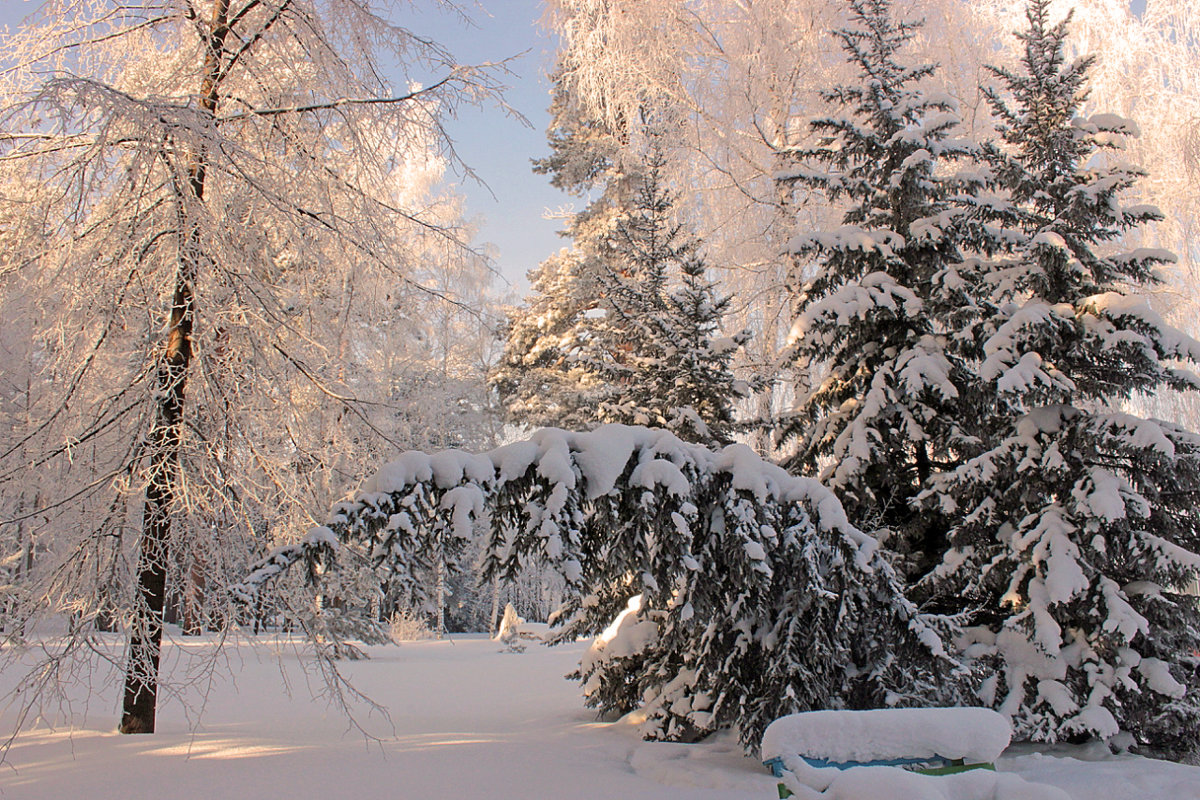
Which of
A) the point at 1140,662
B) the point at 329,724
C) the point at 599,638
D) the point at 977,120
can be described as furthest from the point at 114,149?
the point at 977,120

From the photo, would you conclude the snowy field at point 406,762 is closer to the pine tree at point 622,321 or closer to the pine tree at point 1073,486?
the pine tree at point 1073,486

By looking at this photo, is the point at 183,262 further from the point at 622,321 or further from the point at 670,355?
the point at 622,321

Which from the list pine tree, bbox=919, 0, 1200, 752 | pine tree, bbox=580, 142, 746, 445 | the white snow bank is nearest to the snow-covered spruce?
pine tree, bbox=919, 0, 1200, 752

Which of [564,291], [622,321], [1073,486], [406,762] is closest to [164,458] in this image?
[406,762]

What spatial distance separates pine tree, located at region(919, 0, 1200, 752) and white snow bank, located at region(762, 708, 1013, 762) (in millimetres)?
3221

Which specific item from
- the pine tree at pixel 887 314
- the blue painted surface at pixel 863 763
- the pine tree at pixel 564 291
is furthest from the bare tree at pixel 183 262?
the pine tree at pixel 564 291

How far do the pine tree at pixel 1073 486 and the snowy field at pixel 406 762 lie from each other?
578 millimetres

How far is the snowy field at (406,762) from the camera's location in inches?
145

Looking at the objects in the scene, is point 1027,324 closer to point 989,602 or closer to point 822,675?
point 989,602

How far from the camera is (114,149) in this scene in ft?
13.6

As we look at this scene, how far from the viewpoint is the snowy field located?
367 cm

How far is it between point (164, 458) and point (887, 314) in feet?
20.0

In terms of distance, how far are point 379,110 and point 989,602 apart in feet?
21.6

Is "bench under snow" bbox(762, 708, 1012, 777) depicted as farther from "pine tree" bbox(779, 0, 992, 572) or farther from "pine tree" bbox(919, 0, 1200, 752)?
"pine tree" bbox(779, 0, 992, 572)
